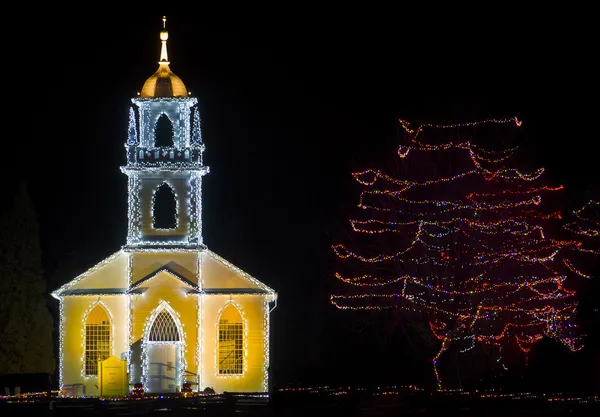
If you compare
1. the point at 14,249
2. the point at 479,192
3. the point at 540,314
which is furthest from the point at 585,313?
Answer: the point at 14,249

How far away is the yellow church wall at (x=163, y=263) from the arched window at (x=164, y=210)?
3.96 ft

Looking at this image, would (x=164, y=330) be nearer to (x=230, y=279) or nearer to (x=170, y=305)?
(x=170, y=305)

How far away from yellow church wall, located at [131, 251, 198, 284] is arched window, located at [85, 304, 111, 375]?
2.06 metres

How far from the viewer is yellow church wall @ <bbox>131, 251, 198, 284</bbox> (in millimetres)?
51156

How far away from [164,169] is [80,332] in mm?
7284

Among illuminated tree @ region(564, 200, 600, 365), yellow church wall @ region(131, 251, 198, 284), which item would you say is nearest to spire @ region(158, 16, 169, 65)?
yellow church wall @ region(131, 251, 198, 284)

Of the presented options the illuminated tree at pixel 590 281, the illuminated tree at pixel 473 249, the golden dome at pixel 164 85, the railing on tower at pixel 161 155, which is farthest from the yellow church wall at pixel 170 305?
the illuminated tree at pixel 590 281

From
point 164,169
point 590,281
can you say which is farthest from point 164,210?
point 590,281

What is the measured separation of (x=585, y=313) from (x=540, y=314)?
6.54 feet

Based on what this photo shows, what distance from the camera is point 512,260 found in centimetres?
4919

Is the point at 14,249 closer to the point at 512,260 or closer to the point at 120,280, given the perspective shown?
the point at 120,280

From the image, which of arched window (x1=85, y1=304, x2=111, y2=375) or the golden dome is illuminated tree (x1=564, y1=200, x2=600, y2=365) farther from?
arched window (x1=85, y1=304, x2=111, y2=375)

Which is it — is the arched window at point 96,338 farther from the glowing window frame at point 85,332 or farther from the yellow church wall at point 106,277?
the yellow church wall at point 106,277

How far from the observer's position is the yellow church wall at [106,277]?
51719mm
